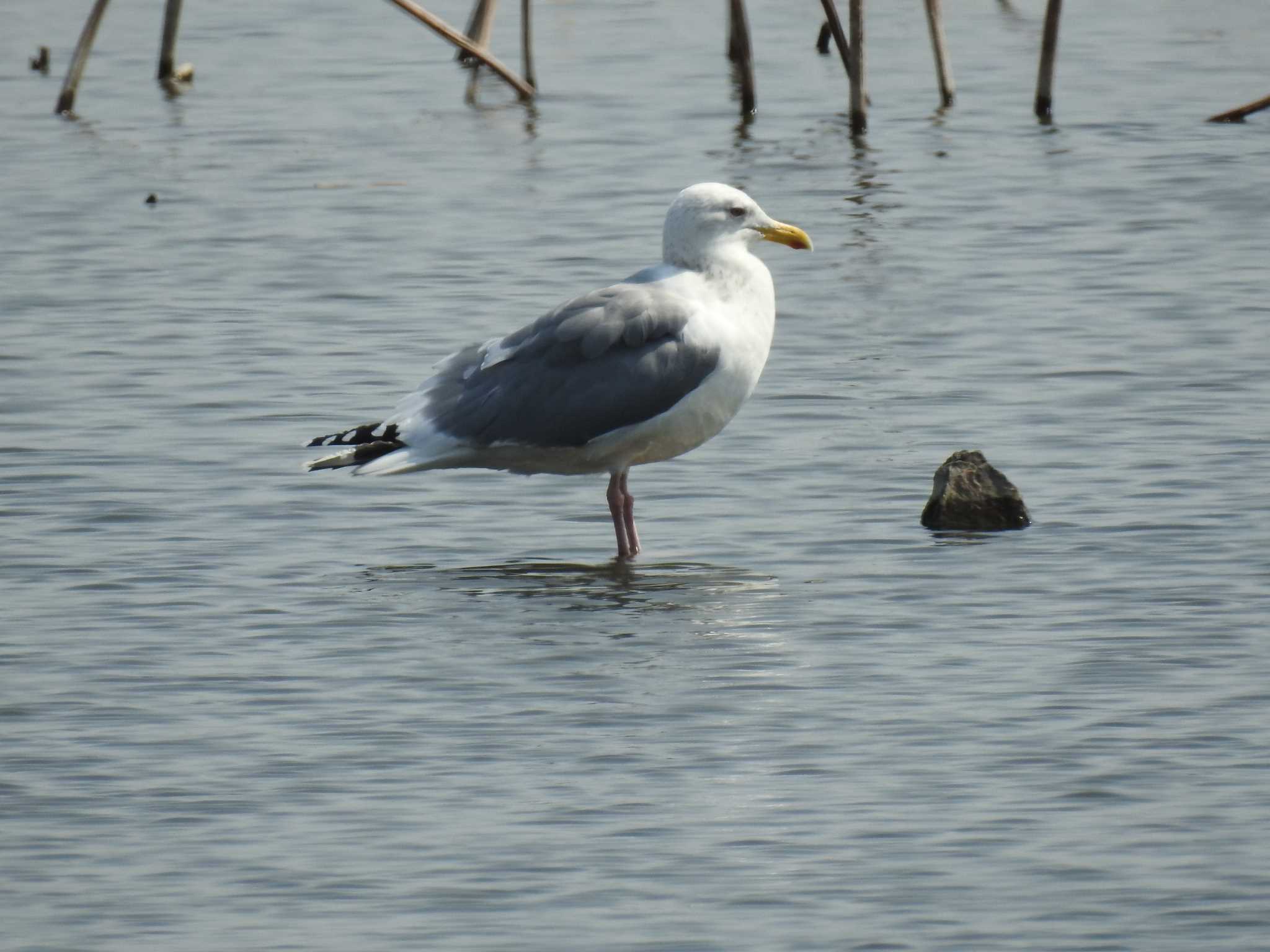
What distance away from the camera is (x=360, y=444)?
9992 mm

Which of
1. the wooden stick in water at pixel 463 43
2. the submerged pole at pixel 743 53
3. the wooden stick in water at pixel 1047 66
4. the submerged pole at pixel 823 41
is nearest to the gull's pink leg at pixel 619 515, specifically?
the wooden stick in water at pixel 463 43

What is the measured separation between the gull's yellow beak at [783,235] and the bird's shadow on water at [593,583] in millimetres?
1382

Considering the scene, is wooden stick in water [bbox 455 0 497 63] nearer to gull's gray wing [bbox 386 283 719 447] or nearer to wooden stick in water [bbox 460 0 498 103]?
wooden stick in water [bbox 460 0 498 103]

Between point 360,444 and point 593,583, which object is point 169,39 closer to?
point 360,444

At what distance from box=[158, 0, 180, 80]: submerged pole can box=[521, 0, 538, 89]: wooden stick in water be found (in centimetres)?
262

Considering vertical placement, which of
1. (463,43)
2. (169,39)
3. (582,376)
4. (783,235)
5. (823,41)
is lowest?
(823,41)

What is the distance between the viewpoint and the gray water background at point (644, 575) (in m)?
6.43

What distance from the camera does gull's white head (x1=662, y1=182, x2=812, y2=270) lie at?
9805 mm

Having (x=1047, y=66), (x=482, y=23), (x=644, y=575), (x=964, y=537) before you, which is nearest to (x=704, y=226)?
(x=644, y=575)

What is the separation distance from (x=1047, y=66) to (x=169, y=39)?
22.6ft

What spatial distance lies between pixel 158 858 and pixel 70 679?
1.56m

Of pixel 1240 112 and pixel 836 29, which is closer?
pixel 1240 112

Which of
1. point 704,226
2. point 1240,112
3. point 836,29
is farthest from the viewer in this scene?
point 836,29

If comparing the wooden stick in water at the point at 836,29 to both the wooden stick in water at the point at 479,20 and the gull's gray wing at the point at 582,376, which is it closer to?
the wooden stick in water at the point at 479,20
